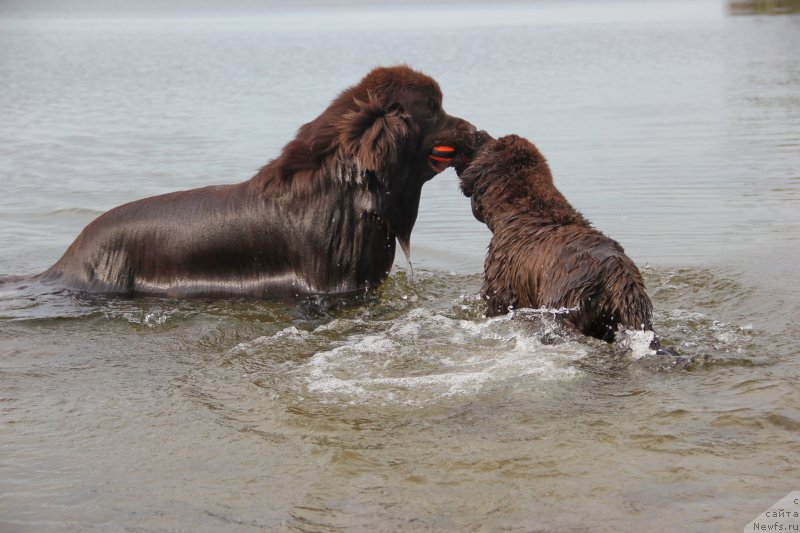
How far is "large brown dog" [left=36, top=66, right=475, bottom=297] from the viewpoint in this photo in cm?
630

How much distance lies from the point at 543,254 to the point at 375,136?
4.71 ft

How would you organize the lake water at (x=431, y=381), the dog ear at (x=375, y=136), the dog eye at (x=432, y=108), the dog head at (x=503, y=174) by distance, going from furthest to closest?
1. the dog eye at (x=432, y=108)
2. the dog ear at (x=375, y=136)
3. the dog head at (x=503, y=174)
4. the lake water at (x=431, y=381)

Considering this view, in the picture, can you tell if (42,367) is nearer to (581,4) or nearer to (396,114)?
(396,114)

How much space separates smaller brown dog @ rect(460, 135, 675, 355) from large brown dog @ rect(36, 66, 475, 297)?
46 centimetres

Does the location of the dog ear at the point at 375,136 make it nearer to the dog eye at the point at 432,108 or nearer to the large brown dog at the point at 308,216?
the large brown dog at the point at 308,216

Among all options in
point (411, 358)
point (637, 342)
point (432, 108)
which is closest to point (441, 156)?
point (432, 108)

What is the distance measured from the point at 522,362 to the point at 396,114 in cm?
196

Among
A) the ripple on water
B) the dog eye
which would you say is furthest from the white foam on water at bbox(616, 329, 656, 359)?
the dog eye

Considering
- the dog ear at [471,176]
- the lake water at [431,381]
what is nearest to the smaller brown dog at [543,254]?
the dog ear at [471,176]

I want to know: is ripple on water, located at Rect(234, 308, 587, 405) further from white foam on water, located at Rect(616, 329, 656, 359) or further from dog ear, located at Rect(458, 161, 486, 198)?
dog ear, located at Rect(458, 161, 486, 198)

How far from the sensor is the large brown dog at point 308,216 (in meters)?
6.30

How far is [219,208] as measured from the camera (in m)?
6.53

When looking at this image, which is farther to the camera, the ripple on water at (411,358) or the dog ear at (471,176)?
the dog ear at (471,176)

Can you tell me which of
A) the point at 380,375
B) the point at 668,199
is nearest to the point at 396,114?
the point at 380,375
